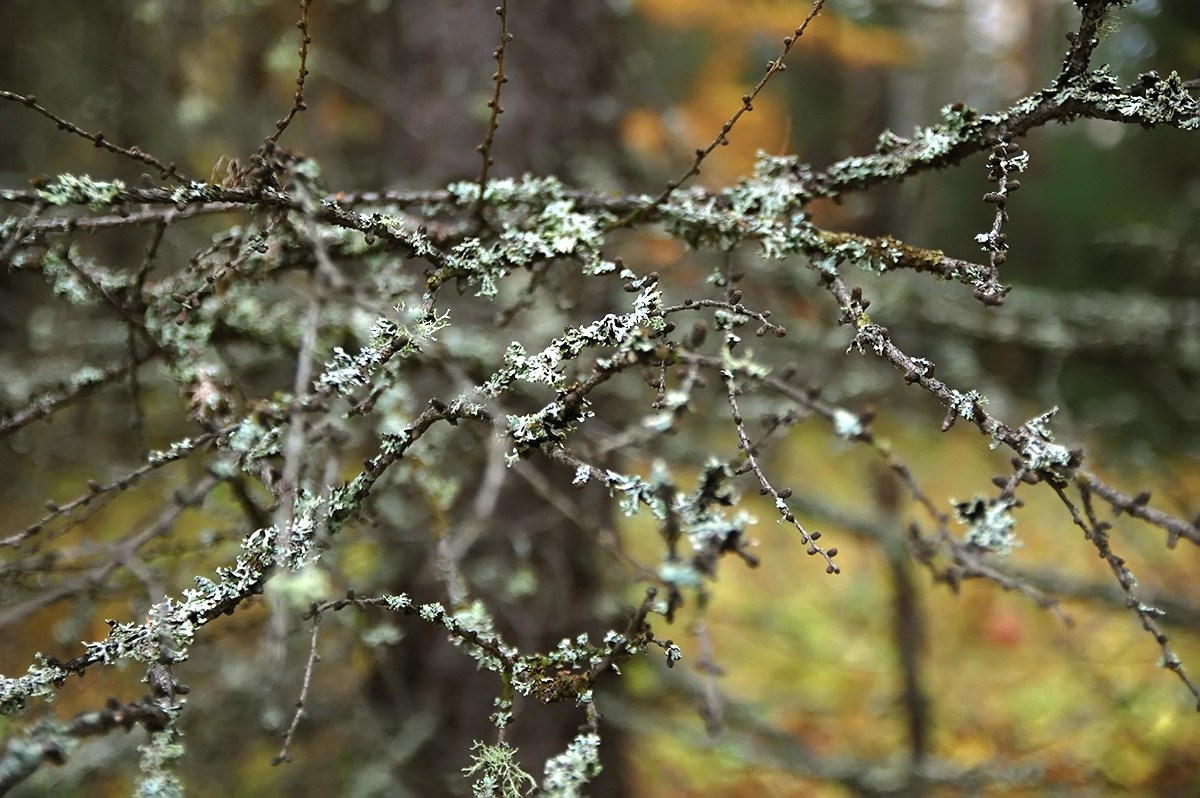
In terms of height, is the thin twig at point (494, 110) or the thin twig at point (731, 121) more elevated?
the thin twig at point (494, 110)

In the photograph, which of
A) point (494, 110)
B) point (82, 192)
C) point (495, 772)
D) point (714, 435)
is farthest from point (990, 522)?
point (714, 435)

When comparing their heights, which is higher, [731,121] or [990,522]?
[731,121]

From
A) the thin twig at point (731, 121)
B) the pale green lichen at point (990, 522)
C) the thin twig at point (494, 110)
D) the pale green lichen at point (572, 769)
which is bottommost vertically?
the pale green lichen at point (572, 769)

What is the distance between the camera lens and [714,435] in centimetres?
391

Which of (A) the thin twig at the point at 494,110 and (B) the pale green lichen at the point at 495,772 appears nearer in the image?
(B) the pale green lichen at the point at 495,772

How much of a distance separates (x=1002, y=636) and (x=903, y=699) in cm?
324

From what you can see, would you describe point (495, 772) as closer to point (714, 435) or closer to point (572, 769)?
point (572, 769)

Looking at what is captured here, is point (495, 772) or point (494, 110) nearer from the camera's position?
point (495, 772)

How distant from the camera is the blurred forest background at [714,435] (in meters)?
2.65

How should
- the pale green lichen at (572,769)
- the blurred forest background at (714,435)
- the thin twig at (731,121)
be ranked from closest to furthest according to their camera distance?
the pale green lichen at (572,769) → the thin twig at (731,121) → the blurred forest background at (714,435)

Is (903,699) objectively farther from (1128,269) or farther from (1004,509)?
(1128,269)

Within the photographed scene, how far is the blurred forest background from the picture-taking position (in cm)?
265

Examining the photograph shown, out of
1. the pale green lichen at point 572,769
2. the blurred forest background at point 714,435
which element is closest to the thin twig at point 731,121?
the blurred forest background at point 714,435

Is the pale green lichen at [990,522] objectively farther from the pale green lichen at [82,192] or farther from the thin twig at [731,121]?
the pale green lichen at [82,192]
